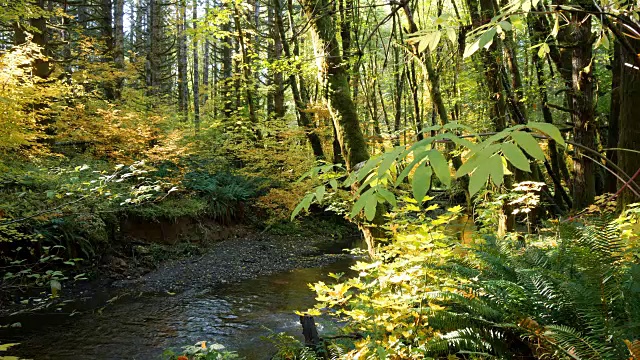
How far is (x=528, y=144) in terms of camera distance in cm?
89

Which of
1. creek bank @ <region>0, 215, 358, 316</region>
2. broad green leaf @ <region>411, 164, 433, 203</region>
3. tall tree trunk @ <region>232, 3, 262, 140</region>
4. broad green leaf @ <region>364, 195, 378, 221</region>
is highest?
tall tree trunk @ <region>232, 3, 262, 140</region>

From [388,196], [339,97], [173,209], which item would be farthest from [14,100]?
[388,196]

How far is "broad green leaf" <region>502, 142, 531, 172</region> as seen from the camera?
827mm

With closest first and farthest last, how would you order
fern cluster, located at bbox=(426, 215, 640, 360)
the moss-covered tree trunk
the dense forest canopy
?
the dense forest canopy
fern cluster, located at bbox=(426, 215, 640, 360)
the moss-covered tree trunk

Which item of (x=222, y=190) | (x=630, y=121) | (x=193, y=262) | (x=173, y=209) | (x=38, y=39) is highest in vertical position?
(x=38, y=39)

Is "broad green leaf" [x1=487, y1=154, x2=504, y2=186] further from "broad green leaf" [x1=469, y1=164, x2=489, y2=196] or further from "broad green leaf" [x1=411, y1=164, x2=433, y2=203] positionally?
"broad green leaf" [x1=411, y1=164, x2=433, y2=203]

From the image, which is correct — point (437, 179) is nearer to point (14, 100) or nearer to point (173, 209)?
point (14, 100)

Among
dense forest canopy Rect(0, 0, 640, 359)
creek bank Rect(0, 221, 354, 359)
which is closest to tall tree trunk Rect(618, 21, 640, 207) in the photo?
dense forest canopy Rect(0, 0, 640, 359)

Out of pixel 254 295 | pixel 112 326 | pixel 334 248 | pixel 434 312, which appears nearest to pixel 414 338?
pixel 434 312

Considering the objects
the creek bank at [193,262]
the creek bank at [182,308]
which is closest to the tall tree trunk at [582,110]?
the creek bank at [182,308]

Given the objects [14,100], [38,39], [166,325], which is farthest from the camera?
[38,39]

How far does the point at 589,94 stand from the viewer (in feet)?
13.8

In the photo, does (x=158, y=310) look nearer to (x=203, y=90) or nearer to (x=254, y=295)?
(x=254, y=295)

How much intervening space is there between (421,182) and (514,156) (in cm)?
21
